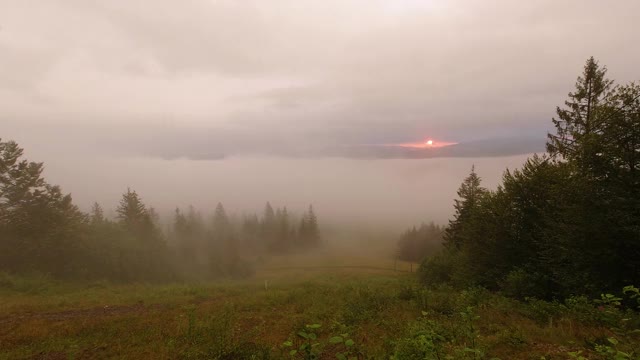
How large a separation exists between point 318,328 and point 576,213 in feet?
47.5

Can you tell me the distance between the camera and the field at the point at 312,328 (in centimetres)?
988

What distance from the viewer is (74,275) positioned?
40.5 m

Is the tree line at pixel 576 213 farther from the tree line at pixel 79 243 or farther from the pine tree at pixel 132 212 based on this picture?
the pine tree at pixel 132 212

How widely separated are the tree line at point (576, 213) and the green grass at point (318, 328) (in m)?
3.22

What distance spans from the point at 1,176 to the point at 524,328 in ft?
168

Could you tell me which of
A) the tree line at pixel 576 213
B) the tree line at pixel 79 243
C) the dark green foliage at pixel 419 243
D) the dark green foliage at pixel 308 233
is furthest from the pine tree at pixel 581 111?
the dark green foliage at pixel 308 233

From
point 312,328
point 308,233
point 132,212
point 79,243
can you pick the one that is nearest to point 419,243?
point 308,233

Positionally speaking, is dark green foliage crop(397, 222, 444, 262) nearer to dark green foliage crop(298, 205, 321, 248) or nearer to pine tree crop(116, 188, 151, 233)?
dark green foliage crop(298, 205, 321, 248)

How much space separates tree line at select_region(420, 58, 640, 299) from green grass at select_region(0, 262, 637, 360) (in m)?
3.22

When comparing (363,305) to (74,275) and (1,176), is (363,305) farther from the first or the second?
(1,176)

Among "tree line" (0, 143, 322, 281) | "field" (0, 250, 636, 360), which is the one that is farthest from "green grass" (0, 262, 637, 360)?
"tree line" (0, 143, 322, 281)

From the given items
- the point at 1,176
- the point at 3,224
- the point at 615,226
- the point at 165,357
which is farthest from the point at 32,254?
the point at 615,226

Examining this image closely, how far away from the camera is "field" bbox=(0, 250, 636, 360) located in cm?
988

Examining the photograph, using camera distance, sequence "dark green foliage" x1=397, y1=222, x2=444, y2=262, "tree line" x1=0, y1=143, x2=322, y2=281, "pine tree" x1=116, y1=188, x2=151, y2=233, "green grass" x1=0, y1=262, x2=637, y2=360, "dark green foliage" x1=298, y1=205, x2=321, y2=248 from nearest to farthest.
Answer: "green grass" x1=0, y1=262, x2=637, y2=360, "tree line" x1=0, y1=143, x2=322, y2=281, "pine tree" x1=116, y1=188, x2=151, y2=233, "dark green foliage" x1=397, y1=222, x2=444, y2=262, "dark green foliage" x1=298, y1=205, x2=321, y2=248
